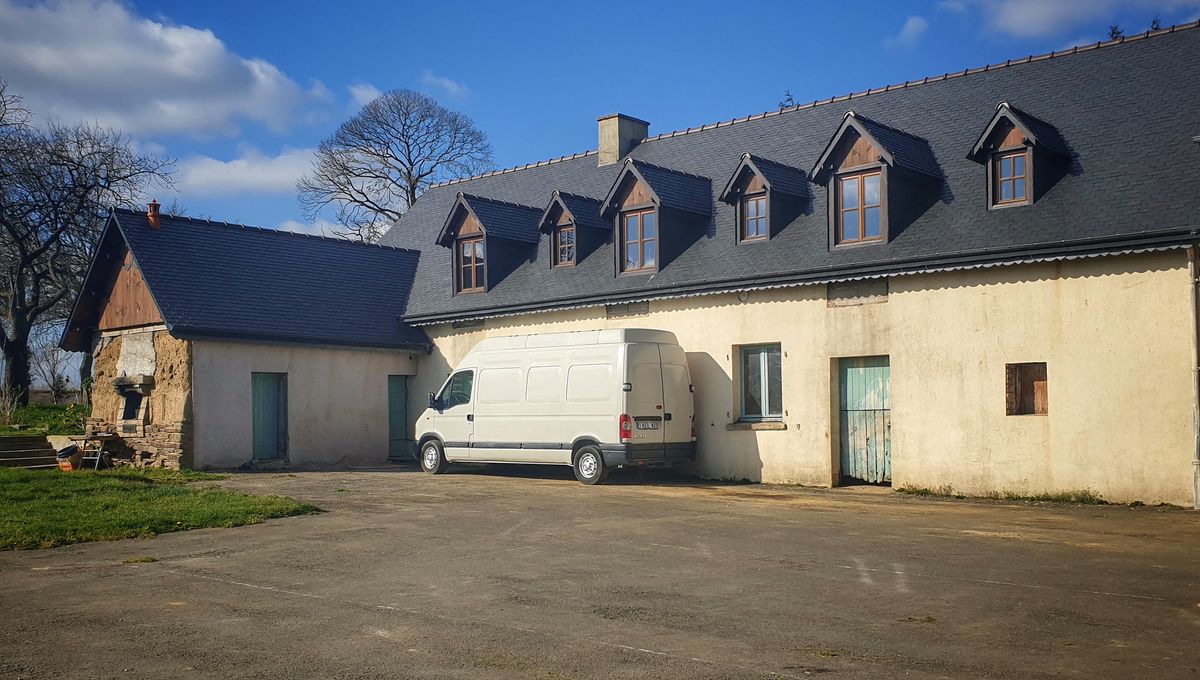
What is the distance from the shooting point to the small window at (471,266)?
25766 mm

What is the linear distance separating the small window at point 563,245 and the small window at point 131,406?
9335mm

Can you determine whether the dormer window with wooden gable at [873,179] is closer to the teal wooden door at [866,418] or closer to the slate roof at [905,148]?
the slate roof at [905,148]

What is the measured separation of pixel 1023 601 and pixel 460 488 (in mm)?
11437

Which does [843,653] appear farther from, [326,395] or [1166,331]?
[326,395]

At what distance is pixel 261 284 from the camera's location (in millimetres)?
24188

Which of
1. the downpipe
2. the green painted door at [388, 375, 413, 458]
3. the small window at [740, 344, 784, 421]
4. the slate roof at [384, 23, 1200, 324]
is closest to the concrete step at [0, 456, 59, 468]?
the green painted door at [388, 375, 413, 458]

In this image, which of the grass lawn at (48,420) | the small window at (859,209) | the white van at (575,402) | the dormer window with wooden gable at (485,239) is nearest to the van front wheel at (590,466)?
the white van at (575,402)

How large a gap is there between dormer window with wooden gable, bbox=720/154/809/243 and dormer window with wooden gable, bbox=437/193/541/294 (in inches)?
252

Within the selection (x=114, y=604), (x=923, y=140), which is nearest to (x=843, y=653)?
(x=114, y=604)

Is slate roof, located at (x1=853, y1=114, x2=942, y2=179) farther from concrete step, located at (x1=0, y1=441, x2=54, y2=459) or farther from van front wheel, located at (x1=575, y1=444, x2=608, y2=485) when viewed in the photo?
concrete step, located at (x1=0, y1=441, x2=54, y2=459)

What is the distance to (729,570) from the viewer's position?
9.94 m

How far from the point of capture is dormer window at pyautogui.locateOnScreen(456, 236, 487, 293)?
2572 cm

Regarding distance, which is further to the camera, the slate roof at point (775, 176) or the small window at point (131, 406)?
the small window at point (131, 406)

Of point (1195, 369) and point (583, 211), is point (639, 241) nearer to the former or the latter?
point (583, 211)
